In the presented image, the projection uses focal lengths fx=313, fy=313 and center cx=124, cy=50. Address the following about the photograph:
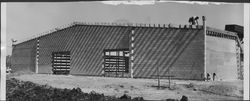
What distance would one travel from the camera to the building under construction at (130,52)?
3.54 metres

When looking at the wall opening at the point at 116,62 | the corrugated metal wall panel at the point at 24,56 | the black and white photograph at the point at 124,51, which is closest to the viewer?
the black and white photograph at the point at 124,51

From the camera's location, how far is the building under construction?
3.54 m

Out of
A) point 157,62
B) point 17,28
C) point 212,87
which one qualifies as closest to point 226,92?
point 212,87

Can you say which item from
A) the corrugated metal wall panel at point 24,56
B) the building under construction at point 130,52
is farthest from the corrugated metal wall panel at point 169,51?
the corrugated metal wall panel at point 24,56

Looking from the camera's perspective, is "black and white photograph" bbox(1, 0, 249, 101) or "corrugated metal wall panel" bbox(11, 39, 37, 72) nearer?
"black and white photograph" bbox(1, 0, 249, 101)

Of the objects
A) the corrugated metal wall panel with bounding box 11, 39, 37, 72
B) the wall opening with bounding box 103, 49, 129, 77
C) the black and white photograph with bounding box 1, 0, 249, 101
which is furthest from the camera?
the wall opening with bounding box 103, 49, 129, 77

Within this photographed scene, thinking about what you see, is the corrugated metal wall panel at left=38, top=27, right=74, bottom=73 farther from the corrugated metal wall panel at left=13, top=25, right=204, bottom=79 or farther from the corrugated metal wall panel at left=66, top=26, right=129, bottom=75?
the corrugated metal wall panel at left=66, top=26, right=129, bottom=75

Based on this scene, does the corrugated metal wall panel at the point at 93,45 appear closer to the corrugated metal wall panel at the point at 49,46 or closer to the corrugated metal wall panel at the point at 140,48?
the corrugated metal wall panel at the point at 140,48

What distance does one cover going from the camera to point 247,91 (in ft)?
11.0

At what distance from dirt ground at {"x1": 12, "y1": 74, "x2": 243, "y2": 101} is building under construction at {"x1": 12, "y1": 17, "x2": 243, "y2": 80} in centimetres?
8

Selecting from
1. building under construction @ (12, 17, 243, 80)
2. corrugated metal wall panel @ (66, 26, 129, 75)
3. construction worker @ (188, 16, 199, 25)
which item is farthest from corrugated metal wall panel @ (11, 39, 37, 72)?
construction worker @ (188, 16, 199, 25)

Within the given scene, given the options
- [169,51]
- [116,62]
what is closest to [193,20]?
[169,51]

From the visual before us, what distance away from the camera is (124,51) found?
3719 mm

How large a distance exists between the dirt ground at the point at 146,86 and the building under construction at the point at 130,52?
79 mm
